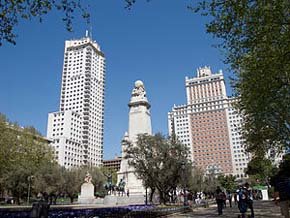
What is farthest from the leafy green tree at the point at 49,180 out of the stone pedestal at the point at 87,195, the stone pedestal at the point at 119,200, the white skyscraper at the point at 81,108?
the white skyscraper at the point at 81,108

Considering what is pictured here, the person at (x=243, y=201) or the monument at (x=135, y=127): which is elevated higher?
the monument at (x=135, y=127)

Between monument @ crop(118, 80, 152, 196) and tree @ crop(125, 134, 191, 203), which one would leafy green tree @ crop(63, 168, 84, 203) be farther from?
tree @ crop(125, 134, 191, 203)

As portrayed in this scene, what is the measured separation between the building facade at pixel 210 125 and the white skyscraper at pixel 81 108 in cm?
3922

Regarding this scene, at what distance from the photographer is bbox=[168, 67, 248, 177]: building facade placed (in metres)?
140

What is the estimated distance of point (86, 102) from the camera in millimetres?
139375

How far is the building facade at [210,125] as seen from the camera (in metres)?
140

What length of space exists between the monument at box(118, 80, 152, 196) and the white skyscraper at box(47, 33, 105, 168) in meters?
72.2

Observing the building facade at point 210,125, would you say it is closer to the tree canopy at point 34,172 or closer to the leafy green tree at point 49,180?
the tree canopy at point 34,172

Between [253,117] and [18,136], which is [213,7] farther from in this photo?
[18,136]

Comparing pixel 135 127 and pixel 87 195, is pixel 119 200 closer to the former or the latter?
pixel 87 195

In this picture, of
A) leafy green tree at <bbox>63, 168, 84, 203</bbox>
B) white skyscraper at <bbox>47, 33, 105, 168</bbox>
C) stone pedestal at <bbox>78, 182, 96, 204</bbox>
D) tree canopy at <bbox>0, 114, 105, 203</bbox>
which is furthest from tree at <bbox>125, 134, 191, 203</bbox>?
white skyscraper at <bbox>47, 33, 105, 168</bbox>

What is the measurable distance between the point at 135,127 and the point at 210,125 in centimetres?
10238

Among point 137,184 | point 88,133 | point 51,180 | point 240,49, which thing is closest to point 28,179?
point 51,180

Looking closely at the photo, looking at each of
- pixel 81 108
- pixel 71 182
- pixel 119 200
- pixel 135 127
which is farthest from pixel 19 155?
pixel 81 108
